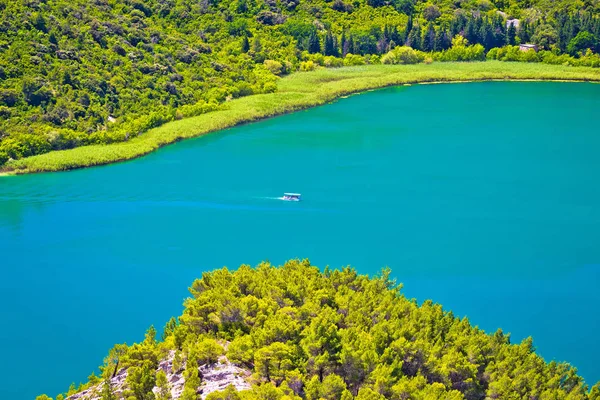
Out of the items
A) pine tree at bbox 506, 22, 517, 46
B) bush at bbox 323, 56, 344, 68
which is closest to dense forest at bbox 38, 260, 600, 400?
bush at bbox 323, 56, 344, 68

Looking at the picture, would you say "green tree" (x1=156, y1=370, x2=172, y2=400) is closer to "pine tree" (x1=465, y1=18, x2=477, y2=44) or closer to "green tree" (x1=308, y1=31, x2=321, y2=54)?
"green tree" (x1=308, y1=31, x2=321, y2=54)

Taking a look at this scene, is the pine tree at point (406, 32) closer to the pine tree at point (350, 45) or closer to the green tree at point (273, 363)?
the pine tree at point (350, 45)

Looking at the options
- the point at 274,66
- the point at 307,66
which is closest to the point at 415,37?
the point at 307,66

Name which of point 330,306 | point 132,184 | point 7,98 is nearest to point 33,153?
point 7,98

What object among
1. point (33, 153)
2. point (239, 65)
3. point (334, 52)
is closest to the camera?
point (33, 153)

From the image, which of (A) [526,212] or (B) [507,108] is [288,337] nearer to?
(A) [526,212]

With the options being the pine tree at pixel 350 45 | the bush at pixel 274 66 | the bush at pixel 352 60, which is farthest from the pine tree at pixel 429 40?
the bush at pixel 274 66
